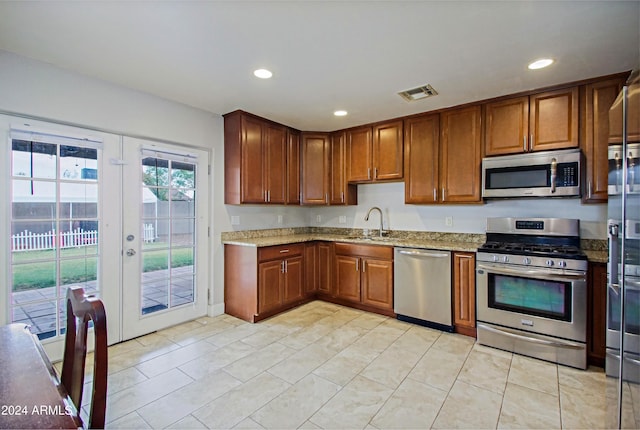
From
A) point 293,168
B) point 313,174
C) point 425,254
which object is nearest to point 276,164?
point 293,168

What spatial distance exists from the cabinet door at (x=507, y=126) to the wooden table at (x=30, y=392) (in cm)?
355

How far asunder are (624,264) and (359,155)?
3.01 m

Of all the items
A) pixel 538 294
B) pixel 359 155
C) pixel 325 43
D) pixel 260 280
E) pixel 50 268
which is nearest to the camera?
pixel 325 43

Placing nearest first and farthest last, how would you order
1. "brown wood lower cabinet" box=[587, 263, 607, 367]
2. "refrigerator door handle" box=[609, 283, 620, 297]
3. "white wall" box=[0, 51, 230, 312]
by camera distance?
"refrigerator door handle" box=[609, 283, 620, 297] < "white wall" box=[0, 51, 230, 312] < "brown wood lower cabinet" box=[587, 263, 607, 367]

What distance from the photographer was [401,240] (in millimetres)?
3756

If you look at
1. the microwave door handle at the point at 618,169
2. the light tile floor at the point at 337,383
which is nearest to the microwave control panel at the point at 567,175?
the microwave door handle at the point at 618,169

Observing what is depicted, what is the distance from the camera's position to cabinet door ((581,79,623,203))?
2.59 m

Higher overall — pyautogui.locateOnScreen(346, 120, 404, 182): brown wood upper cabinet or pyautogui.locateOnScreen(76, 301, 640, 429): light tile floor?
pyautogui.locateOnScreen(346, 120, 404, 182): brown wood upper cabinet

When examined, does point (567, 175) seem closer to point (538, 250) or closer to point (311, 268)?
point (538, 250)

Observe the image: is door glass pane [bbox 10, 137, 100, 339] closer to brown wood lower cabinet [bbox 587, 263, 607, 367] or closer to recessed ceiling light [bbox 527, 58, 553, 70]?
recessed ceiling light [bbox 527, 58, 553, 70]

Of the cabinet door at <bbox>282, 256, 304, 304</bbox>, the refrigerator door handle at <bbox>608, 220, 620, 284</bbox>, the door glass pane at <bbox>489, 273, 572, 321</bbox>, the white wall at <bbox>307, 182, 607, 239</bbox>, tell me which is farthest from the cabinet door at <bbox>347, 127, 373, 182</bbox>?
the refrigerator door handle at <bbox>608, 220, 620, 284</bbox>

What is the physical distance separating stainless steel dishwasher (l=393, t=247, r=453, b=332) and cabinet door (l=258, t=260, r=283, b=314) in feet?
4.48

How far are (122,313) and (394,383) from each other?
2.54m

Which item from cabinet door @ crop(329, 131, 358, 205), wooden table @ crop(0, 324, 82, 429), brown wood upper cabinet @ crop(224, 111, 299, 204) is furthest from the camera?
cabinet door @ crop(329, 131, 358, 205)
